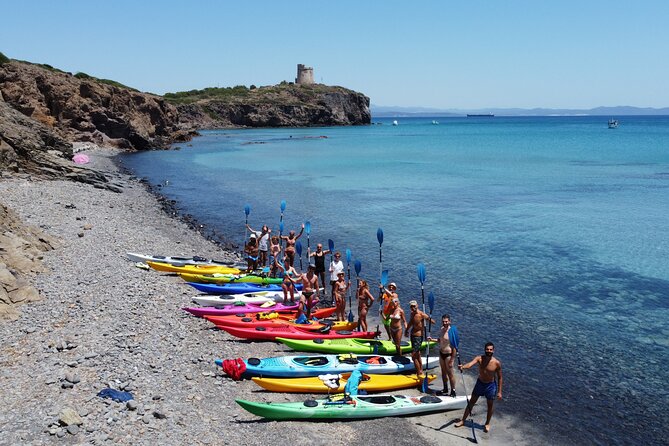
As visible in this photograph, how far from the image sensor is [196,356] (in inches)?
494

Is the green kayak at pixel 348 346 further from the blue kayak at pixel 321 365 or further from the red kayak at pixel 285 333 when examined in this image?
the blue kayak at pixel 321 365

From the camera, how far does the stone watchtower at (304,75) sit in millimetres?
183500

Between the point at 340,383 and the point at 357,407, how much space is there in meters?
0.93

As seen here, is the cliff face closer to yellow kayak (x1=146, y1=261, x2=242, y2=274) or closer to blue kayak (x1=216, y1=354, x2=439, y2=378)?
yellow kayak (x1=146, y1=261, x2=242, y2=274)

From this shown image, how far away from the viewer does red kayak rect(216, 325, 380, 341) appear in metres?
14.3

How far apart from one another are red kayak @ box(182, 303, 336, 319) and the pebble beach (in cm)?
42

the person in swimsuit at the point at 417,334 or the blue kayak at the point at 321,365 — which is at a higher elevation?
the person in swimsuit at the point at 417,334

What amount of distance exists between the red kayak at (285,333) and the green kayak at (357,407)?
3.23 m

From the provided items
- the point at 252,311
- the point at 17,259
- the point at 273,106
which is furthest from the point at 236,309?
the point at 273,106

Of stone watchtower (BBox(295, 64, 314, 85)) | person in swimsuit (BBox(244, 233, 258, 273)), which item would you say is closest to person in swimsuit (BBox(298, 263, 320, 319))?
person in swimsuit (BBox(244, 233, 258, 273))

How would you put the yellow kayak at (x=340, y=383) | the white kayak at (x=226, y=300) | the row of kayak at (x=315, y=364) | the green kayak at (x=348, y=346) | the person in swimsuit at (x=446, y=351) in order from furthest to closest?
the white kayak at (x=226, y=300) → the green kayak at (x=348, y=346) → the yellow kayak at (x=340, y=383) → the person in swimsuit at (x=446, y=351) → the row of kayak at (x=315, y=364)

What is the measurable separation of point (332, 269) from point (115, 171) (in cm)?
3613

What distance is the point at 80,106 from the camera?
64500 millimetres

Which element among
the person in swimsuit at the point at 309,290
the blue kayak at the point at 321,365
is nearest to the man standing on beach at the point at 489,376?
the blue kayak at the point at 321,365
